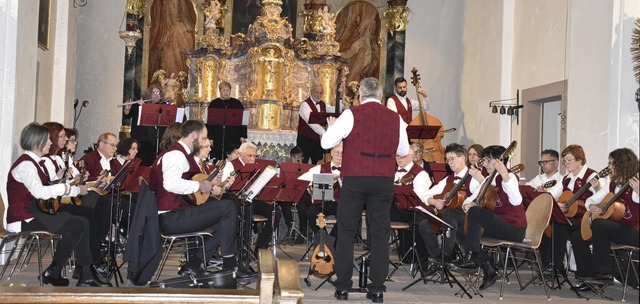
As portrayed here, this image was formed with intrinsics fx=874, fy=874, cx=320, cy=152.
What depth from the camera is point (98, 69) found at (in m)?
17.5

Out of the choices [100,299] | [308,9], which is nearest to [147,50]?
[308,9]

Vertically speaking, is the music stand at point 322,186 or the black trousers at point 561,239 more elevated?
the music stand at point 322,186

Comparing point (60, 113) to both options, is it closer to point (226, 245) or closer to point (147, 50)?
point (147, 50)

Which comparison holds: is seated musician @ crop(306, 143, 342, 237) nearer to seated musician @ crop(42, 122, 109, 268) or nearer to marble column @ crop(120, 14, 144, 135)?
seated musician @ crop(42, 122, 109, 268)

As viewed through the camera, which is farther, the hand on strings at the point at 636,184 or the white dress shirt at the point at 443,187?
the white dress shirt at the point at 443,187

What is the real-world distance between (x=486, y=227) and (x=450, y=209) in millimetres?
778


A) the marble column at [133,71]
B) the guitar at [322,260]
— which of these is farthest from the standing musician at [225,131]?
the guitar at [322,260]

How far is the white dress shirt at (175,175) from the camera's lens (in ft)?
23.5

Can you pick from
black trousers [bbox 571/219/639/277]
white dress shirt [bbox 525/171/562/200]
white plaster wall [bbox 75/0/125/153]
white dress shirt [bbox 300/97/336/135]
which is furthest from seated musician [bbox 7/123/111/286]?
white plaster wall [bbox 75/0/125/153]

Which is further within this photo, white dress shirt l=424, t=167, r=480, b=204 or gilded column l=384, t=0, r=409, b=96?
gilded column l=384, t=0, r=409, b=96

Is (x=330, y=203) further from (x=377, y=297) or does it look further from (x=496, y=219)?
(x=377, y=297)

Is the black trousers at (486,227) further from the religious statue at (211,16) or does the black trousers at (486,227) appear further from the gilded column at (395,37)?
the gilded column at (395,37)

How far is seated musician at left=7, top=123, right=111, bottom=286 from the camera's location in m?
7.18

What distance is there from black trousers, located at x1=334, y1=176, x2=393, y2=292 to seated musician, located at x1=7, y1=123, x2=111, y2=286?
2160 millimetres
